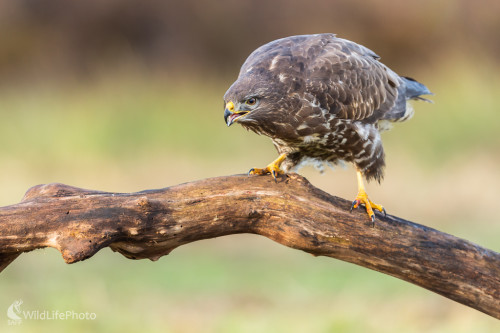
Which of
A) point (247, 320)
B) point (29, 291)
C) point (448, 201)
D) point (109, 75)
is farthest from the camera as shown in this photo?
point (109, 75)

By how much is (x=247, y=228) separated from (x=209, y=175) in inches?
237

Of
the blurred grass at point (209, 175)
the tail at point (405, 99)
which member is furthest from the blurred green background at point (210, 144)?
the tail at point (405, 99)

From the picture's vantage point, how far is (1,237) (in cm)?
340

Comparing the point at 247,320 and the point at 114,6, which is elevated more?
the point at 114,6

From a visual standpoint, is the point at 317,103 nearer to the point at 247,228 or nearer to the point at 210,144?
the point at 247,228

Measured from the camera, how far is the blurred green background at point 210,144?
673cm

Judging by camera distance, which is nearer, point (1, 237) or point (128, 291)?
point (1, 237)

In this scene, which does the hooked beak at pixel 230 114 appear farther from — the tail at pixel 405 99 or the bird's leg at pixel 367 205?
the tail at pixel 405 99

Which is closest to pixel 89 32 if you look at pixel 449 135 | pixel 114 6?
pixel 114 6

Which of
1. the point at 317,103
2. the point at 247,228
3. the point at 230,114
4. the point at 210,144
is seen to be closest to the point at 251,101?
the point at 230,114

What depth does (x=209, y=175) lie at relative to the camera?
9.80 metres

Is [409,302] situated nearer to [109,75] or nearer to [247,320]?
[247,320]

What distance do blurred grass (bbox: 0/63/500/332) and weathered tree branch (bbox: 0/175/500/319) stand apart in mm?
2359

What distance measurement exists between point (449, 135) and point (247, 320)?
4.85 meters
